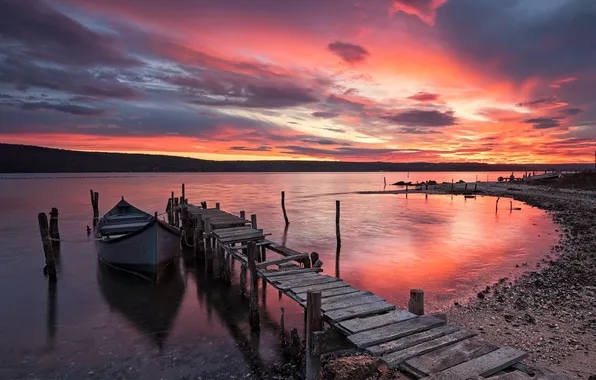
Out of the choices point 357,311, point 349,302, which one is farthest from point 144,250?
point 357,311

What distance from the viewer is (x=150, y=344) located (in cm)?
1059

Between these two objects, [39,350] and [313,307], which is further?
[39,350]

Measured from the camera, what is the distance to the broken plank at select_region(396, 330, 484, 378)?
216 inches

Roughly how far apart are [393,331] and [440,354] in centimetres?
98

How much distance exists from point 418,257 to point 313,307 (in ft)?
52.9

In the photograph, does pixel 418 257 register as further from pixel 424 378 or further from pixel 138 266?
Result: pixel 424 378

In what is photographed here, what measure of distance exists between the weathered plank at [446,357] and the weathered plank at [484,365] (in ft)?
0.36

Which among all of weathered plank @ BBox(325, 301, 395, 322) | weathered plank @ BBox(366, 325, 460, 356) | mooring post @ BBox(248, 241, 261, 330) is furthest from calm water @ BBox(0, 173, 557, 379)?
weathered plank @ BBox(366, 325, 460, 356)

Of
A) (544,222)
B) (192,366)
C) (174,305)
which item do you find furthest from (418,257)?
(544,222)

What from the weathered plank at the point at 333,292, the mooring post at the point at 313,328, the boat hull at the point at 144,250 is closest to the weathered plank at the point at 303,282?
the weathered plank at the point at 333,292

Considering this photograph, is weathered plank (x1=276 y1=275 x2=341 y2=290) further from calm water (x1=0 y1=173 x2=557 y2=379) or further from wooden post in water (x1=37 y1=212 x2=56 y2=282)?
wooden post in water (x1=37 y1=212 x2=56 y2=282)

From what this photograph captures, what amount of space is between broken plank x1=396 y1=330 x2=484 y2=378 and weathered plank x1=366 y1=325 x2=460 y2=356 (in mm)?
108

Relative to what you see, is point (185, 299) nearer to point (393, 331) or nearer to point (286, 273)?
point (286, 273)

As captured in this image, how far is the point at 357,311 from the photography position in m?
7.66
